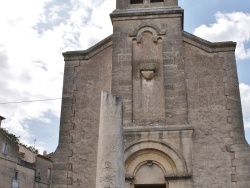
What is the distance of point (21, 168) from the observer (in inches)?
1241

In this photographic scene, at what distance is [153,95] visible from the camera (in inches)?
484

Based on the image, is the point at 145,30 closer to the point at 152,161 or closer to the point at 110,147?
the point at 152,161

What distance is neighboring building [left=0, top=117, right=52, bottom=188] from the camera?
29.2m

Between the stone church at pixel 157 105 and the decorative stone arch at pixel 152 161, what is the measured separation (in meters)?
0.03

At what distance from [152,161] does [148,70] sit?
3.11 meters

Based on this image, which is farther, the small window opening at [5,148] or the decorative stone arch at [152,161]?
the small window opening at [5,148]

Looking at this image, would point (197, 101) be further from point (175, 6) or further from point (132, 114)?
point (175, 6)

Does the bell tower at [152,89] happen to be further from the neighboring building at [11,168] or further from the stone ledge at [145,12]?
the neighboring building at [11,168]

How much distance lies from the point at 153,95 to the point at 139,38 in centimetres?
220

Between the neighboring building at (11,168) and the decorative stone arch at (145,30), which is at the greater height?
the decorative stone arch at (145,30)

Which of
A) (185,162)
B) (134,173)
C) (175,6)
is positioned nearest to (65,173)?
(134,173)

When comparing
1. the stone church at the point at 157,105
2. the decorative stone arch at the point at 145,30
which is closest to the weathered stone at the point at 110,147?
the stone church at the point at 157,105

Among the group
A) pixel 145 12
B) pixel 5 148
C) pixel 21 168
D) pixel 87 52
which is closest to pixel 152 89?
pixel 87 52

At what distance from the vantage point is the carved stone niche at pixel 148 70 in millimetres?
12406
